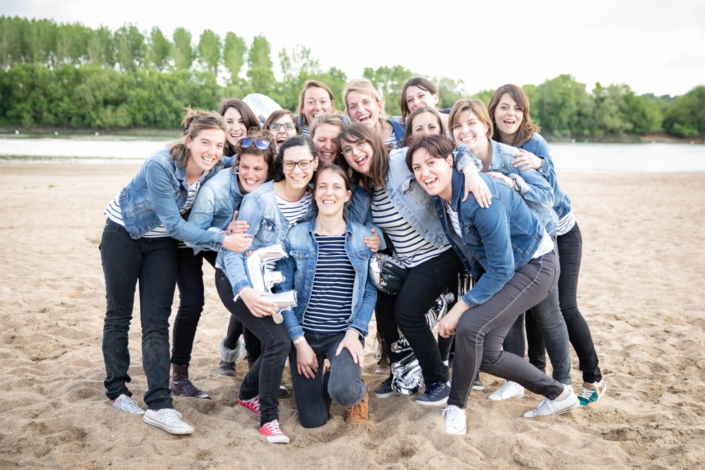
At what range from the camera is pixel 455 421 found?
349 cm

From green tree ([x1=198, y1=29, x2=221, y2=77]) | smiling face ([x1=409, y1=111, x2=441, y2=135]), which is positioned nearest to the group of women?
smiling face ([x1=409, y1=111, x2=441, y2=135])

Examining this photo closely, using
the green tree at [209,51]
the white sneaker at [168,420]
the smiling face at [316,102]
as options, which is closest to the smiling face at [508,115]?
the smiling face at [316,102]

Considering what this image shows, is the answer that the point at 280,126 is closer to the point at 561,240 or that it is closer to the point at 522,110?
the point at 522,110

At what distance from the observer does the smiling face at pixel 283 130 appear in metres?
4.66

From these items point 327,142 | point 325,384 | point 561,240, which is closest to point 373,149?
point 327,142

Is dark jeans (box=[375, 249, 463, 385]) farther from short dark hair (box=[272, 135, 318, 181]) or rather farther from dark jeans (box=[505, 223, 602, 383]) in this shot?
short dark hair (box=[272, 135, 318, 181])

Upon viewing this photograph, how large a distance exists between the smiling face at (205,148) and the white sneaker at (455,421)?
2.42 m

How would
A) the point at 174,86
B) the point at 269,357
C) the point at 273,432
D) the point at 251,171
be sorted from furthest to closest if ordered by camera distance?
the point at 174,86, the point at 251,171, the point at 269,357, the point at 273,432

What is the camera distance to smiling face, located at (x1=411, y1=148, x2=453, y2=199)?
3.42m

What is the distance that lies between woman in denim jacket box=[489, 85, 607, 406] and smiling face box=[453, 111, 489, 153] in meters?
0.29

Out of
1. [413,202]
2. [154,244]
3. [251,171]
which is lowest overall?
[154,244]

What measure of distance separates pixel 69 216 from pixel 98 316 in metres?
6.43

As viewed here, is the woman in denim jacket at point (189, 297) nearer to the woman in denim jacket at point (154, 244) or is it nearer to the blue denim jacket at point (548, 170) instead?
the woman in denim jacket at point (154, 244)

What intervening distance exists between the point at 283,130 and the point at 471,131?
5.59 feet
